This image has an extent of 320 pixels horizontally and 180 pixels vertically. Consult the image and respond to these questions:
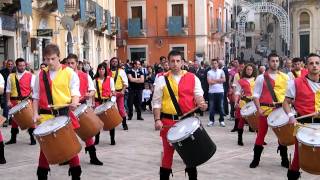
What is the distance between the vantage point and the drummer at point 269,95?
27.8ft

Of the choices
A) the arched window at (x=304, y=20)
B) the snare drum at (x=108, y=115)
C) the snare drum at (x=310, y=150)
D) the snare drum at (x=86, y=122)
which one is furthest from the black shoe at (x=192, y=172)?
the arched window at (x=304, y=20)

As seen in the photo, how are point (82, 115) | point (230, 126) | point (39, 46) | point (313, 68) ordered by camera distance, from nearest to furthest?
point (313, 68)
point (82, 115)
point (230, 126)
point (39, 46)

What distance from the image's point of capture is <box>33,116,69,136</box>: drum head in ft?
20.7

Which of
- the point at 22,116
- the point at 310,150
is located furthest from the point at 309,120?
the point at 22,116

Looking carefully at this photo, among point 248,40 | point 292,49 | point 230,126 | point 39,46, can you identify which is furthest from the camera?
point 248,40

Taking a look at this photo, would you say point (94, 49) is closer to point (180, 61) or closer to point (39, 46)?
point (39, 46)

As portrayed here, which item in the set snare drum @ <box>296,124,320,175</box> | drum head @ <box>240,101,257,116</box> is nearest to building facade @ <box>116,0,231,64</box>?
drum head @ <box>240,101,257,116</box>

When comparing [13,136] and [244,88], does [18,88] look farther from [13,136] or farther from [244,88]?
[244,88]

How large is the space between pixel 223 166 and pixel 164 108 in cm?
224

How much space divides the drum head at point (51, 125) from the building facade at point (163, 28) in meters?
34.1

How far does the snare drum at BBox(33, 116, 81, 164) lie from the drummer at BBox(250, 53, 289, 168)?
3.20 metres

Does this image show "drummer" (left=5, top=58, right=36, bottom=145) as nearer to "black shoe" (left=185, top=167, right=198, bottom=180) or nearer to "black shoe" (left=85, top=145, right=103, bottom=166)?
"black shoe" (left=85, top=145, right=103, bottom=166)

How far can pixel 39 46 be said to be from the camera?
22.3 m

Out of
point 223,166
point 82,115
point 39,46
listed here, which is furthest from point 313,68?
point 39,46
